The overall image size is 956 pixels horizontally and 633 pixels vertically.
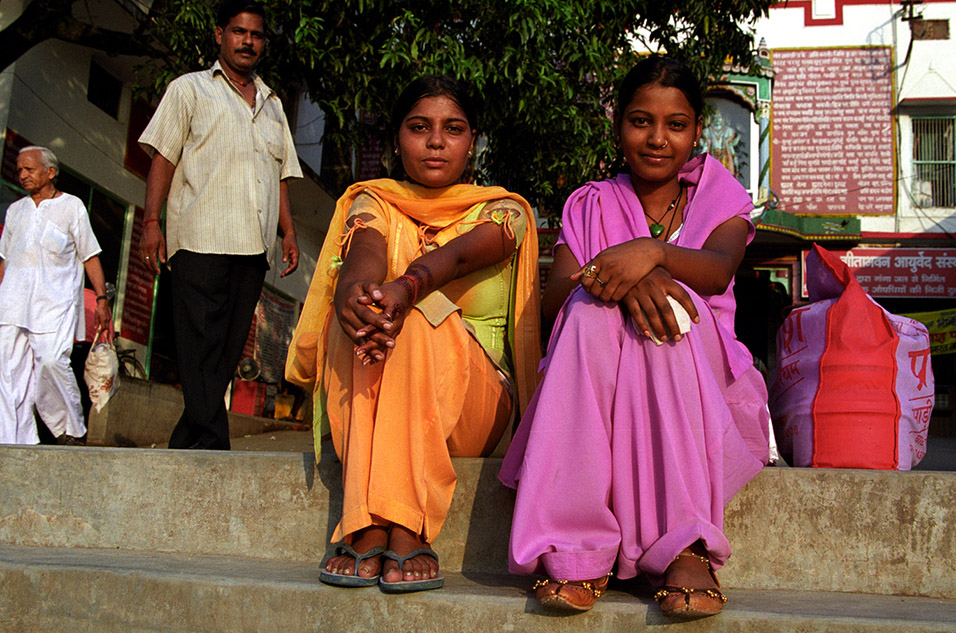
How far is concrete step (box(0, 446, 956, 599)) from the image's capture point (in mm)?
2232

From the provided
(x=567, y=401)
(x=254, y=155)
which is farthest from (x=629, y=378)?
(x=254, y=155)

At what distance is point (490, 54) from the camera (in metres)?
6.50

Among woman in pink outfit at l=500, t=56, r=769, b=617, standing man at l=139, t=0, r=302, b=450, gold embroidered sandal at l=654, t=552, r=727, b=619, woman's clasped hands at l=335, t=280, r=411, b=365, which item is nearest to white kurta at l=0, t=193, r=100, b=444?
standing man at l=139, t=0, r=302, b=450

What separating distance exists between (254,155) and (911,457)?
293cm

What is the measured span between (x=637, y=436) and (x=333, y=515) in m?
0.95

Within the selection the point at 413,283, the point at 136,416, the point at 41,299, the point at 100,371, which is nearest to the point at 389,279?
the point at 413,283

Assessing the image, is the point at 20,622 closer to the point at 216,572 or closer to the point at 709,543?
the point at 216,572

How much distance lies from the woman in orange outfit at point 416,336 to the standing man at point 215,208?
43.2 inches

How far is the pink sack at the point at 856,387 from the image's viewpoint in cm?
264

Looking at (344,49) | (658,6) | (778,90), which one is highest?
(778,90)

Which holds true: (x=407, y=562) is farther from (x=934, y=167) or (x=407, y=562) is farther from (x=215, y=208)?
(x=934, y=167)

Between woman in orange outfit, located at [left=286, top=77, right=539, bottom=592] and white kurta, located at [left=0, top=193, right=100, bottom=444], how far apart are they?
281 centimetres

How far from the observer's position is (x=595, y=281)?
2119 mm

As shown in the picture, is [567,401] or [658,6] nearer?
[567,401]
